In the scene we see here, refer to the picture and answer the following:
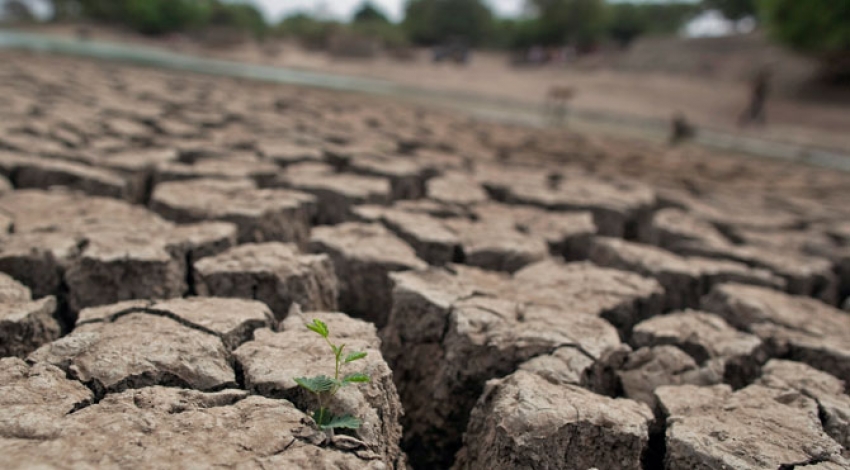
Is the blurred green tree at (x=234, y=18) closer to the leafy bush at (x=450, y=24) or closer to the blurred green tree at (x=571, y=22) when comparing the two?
the leafy bush at (x=450, y=24)

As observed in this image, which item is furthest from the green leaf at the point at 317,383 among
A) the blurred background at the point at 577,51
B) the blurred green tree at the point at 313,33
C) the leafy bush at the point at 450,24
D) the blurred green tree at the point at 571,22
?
the leafy bush at the point at 450,24

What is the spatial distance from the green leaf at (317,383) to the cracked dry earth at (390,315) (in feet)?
0.13

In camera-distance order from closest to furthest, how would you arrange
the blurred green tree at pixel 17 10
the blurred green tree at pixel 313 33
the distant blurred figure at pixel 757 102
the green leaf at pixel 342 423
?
the green leaf at pixel 342 423 < the distant blurred figure at pixel 757 102 < the blurred green tree at pixel 313 33 < the blurred green tree at pixel 17 10

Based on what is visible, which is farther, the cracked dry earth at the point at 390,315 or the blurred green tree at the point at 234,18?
the blurred green tree at the point at 234,18

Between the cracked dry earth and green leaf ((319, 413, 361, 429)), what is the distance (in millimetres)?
23

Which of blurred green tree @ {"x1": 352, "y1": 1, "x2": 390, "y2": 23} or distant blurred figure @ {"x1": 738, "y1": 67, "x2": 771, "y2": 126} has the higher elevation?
blurred green tree @ {"x1": 352, "y1": 1, "x2": 390, "y2": 23}

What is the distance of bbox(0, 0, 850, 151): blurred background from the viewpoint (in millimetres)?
14961

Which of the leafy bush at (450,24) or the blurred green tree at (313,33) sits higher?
the leafy bush at (450,24)

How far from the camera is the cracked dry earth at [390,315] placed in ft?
3.67

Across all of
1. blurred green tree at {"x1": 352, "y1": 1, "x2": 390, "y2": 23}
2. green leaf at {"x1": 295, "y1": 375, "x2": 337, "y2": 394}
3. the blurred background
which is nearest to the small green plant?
green leaf at {"x1": 295, "y1": 375, "x2": 337, "y2": 394}

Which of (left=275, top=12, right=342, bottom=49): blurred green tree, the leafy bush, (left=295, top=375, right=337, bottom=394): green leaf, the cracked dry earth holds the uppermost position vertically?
the leafy bush

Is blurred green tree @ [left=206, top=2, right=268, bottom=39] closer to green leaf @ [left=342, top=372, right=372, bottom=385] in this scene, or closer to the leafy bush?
the leafy bush

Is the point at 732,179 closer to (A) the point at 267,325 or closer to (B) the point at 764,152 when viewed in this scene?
(B) the point at 764,152

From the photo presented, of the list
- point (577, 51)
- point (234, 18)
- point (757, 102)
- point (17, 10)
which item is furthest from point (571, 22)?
point (17, 10)
